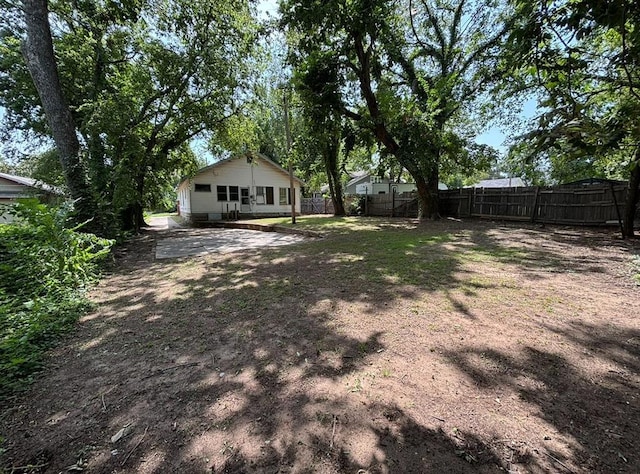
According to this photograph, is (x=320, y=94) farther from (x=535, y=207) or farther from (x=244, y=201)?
(x=244, y=201)

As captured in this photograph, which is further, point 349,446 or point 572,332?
point 572,332

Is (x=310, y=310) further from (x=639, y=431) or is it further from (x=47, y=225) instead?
(x=47, y=225)

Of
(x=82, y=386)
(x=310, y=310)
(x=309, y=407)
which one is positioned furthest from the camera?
(x=310, y=310)

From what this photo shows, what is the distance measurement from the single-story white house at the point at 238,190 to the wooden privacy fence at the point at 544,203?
32.4 ft

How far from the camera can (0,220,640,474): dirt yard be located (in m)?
1.50

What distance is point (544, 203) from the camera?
10.5 meters

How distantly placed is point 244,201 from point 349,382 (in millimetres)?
18755

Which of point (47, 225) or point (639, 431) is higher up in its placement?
point (47, 225)

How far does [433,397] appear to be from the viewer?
1878 mm

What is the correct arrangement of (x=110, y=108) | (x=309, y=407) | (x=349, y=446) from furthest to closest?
(x=110, y=108) < (x=309, y=407) < (x=349, y=446)

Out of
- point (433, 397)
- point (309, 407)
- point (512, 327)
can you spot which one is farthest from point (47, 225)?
point (512, 327)

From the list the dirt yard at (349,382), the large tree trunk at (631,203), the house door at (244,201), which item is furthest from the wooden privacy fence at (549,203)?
the house door at (244,201)

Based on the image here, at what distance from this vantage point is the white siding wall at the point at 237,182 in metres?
18.2

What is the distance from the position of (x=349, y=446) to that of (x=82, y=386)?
2003 millimetres
